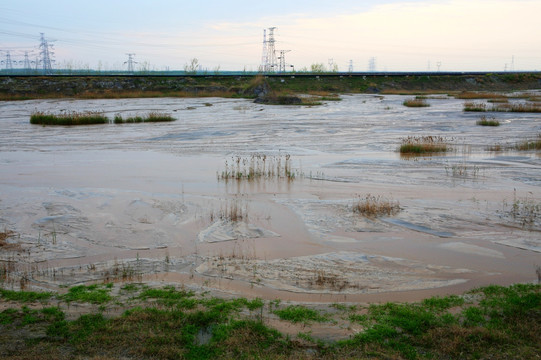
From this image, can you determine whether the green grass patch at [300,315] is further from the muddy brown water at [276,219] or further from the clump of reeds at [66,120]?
the clump of reeds at [66,120]

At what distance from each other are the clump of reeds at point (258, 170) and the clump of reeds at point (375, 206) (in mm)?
3792

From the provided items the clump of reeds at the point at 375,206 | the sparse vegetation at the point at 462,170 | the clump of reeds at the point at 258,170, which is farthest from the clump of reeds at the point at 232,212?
the sparse vegetation at the point at 462,170

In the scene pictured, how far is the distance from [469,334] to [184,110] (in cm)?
4029

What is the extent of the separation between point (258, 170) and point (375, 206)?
232 inches

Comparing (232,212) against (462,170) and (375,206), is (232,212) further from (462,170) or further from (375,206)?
(462,170)

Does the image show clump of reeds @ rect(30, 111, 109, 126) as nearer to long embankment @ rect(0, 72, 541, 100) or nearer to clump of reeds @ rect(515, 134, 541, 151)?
clump of reeds @ rect(515, 134, 541, 151)

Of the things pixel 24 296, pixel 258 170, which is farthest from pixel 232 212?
pixel 24 296

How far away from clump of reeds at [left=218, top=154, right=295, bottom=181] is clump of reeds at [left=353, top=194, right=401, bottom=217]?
379 cm

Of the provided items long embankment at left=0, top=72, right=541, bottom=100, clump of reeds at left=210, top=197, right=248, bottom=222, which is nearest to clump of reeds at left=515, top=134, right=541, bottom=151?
clump of reeds at left=210, top=197, right=248, bottom=222

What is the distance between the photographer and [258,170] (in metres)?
17.4

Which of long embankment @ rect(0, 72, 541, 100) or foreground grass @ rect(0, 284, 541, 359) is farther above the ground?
long embankment @ rect(0, 72, 541, 100)

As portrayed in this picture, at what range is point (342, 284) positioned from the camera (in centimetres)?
798

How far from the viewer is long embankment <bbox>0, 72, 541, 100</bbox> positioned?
62.7 meters

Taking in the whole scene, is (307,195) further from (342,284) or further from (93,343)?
(93,343)
